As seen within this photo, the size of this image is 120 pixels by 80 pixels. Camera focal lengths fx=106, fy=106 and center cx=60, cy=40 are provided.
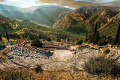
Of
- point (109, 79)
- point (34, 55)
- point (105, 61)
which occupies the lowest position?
point (34, 55)

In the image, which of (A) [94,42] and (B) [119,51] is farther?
(A) [94,42]

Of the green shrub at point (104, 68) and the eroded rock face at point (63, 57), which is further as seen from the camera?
the eroded rock face at point (63, 57)

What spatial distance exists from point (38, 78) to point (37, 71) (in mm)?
3796

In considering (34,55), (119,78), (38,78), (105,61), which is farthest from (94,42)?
(38,78)

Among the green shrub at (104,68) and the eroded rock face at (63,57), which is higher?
the green shrub at (104,68)

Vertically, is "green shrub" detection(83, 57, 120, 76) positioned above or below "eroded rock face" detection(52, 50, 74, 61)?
above

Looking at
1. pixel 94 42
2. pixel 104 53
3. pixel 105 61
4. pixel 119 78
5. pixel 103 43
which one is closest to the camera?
pixel 119 78

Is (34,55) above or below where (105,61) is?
below

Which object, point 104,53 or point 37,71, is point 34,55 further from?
point 104,53

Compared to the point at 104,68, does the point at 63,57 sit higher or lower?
lower

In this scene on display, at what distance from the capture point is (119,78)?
13430 mm

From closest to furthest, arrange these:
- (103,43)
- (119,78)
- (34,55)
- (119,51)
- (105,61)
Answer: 1. (119,78)
2. (105,61)
3. (119,51)
4. (34,55)
5. (103,43)

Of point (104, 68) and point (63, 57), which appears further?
point (63, 57)

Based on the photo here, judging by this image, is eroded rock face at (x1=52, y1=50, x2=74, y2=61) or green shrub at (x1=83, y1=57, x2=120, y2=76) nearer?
green shrub at (x1=83, y1=57, x2=120, y2=76)
